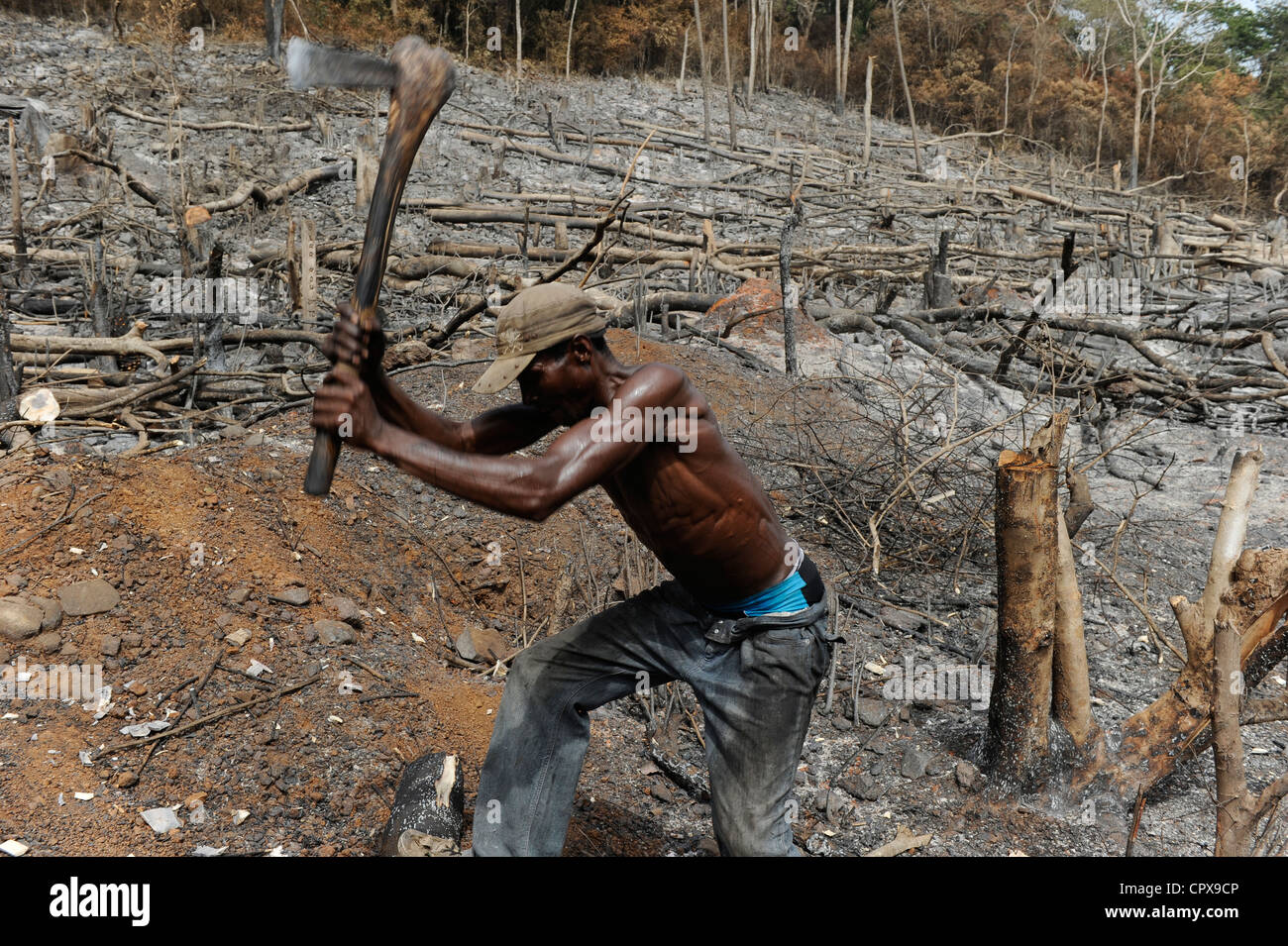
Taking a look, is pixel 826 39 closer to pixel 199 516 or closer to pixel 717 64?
pixel 717 64

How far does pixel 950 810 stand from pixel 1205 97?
3147 cm

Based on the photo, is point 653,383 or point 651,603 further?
point 651,603

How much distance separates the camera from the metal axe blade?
231cm

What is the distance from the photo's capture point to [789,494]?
581 cm

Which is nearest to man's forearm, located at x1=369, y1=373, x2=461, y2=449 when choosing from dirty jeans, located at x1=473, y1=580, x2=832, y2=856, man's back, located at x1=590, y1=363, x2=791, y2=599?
man's back, located at x1=590, y1=363, x2=791, y2=599

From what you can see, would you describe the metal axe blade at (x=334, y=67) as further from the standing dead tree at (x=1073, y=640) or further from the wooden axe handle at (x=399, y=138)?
the standing dead tree at (x=1073, y=640)

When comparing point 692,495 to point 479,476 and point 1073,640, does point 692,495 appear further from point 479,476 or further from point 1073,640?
point 1073,640

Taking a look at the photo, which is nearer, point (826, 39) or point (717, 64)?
point (717, 64)

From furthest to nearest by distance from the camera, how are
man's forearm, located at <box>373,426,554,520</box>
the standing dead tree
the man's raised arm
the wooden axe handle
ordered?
the standing dead tree → the man's raised arm → the wooden axe handle → man's forearm, located at <box>373,426,554,520</box>

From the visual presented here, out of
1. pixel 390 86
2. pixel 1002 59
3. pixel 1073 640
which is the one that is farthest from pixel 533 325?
pixel 1002 59

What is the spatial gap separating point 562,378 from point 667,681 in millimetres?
833

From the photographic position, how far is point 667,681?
2623 mm

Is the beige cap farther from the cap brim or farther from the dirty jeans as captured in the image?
the dirty jeans

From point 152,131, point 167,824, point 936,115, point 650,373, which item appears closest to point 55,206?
point 152,131
